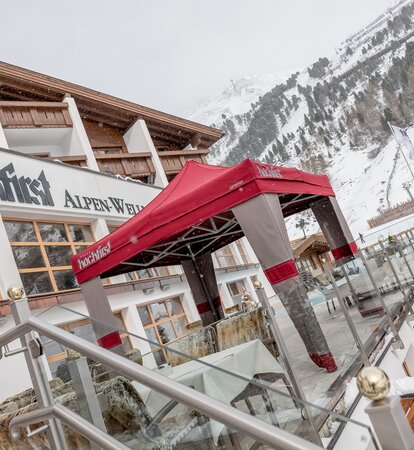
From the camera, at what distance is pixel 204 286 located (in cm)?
862

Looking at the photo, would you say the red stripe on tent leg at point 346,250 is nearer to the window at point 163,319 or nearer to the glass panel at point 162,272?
the window at point 163,319

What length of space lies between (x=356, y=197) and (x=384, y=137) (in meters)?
27.7

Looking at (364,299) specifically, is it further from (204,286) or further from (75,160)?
(75,160)

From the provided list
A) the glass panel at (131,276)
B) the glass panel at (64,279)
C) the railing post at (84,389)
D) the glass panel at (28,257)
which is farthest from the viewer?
the glass panel at (131,276)

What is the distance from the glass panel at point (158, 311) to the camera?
1380 cm

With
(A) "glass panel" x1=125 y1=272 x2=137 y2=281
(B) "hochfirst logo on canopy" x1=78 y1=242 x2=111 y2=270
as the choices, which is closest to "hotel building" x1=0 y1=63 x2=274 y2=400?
(A) "glass panel" x1=125 y1=272 x2=137 y2=281


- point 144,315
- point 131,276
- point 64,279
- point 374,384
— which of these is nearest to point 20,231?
point 64,279

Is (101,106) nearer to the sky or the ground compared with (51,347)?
nearer to the sky

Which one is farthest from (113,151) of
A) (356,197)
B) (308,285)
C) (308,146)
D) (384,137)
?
(308,146)

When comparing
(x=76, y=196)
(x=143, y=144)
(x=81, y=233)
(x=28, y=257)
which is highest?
(x=143, y=144)

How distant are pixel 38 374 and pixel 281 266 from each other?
3.05 meters

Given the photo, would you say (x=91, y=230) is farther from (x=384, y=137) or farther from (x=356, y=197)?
(x=384, y=137)

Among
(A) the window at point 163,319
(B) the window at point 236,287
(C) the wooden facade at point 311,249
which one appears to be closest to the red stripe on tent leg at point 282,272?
(A) the window at point 163,319

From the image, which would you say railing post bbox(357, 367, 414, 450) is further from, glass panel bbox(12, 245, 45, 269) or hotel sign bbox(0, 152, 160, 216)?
glass panel bbox(12, 245, 45, 269)
